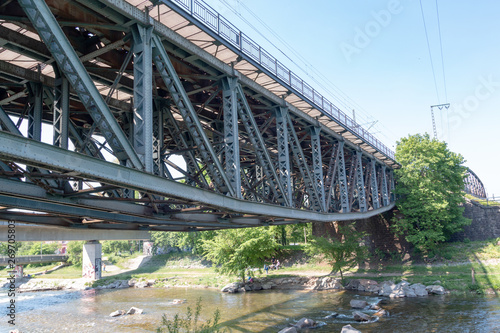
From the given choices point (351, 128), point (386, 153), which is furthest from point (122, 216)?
point (386, 153)

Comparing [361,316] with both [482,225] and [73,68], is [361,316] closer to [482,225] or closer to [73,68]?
[73,68]

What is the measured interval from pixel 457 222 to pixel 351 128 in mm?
23050

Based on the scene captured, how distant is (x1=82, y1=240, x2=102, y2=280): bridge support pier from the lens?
2053 inches

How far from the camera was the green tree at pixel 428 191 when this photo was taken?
42.2 meters

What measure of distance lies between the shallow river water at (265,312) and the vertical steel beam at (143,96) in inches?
590

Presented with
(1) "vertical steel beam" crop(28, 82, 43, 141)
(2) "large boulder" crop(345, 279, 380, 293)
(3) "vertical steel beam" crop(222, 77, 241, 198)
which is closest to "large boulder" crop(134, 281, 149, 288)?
(2) "large boulder" crop(345, 279, 380, 293)

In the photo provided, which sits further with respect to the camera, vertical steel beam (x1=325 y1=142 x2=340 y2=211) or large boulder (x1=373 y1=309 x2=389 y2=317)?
vertical steel beam (x1=325 y1=142 x2=340 y2=211)

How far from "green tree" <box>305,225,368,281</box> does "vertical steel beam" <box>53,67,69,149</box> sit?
31290mm

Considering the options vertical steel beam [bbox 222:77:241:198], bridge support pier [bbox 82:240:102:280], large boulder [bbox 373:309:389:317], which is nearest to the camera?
vertical steel beam [bbox 222:77:241:198]

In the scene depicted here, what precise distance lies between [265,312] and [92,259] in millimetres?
35082

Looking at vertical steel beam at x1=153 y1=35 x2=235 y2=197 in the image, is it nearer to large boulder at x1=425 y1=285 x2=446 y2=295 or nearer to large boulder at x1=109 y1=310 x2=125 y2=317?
large boulder at x1=109 y1=310 x2=125 y2=317

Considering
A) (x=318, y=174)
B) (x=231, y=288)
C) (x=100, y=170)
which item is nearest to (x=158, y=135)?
(x=100, y=170)

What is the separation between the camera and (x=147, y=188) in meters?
10.3

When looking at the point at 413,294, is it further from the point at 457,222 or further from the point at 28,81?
the point at 28,81
